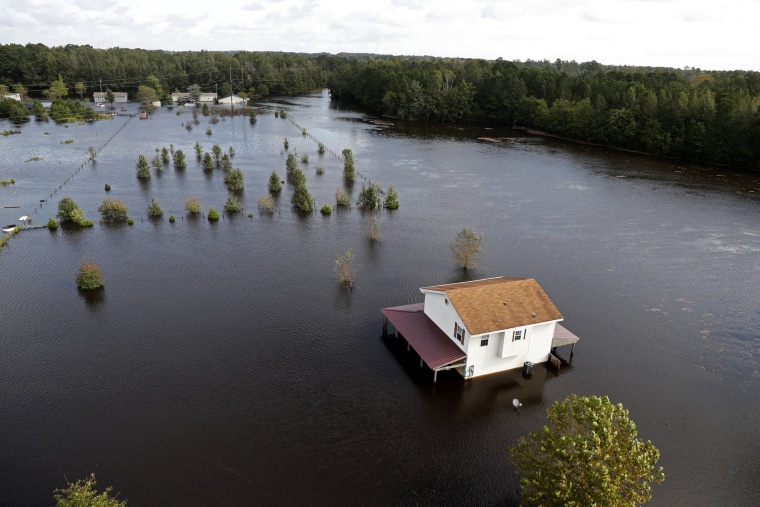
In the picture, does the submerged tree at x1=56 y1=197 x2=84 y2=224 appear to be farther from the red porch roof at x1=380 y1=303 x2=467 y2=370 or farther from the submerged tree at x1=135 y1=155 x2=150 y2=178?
the red porch roof at x1=380 y1=303 x2=467 y2=370

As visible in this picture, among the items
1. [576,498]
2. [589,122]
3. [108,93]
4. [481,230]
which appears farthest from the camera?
[108,93]

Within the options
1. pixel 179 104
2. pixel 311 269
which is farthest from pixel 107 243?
pixel 179 104

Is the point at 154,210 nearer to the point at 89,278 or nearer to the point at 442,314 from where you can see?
the point at 89,278

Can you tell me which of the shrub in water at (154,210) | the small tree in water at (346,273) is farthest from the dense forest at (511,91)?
the shrub in water at (154,210)

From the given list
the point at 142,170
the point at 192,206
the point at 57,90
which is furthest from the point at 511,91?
the point at 57,90

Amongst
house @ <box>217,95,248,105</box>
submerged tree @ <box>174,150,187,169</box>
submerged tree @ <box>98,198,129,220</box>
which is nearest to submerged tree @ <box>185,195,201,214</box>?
submerged tree @ <box>98,198,129,220</box>

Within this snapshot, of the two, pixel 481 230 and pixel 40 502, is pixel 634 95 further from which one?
pixel 40 502

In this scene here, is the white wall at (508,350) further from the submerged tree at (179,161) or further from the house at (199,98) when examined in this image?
the house at (199,98)
